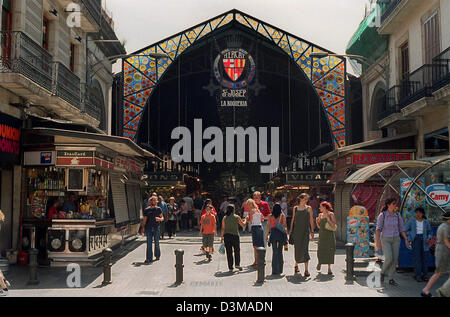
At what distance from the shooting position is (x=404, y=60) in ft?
71.9

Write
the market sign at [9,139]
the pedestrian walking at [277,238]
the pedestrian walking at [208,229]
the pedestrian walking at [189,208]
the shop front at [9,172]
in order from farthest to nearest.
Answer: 1. the pedestrian walking at [189,208]
2. the pedestrian walking at [208,229]
3. the shop front at [9,172]
4. the market sign at [9,139]
5. the pedestrian walking at [277,238]

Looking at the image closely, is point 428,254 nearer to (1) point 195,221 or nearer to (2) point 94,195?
(2) point 94,195

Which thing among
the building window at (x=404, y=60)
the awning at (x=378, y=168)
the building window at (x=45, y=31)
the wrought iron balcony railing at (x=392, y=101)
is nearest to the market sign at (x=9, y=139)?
the building window at (x=45, y=31)

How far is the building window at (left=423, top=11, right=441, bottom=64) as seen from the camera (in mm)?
17828

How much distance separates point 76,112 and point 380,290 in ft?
37.1

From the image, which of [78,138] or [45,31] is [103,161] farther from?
[45,31]

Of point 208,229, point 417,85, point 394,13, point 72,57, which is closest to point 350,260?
point 208,229

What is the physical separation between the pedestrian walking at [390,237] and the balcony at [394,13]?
11013 millimetres

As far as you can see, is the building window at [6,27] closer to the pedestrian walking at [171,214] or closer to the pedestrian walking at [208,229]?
the pedestrian walking at [208,229]

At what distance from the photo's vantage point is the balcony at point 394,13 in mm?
19445

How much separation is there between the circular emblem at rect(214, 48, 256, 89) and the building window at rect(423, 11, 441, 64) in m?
11.6

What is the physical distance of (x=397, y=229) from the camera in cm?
1080
